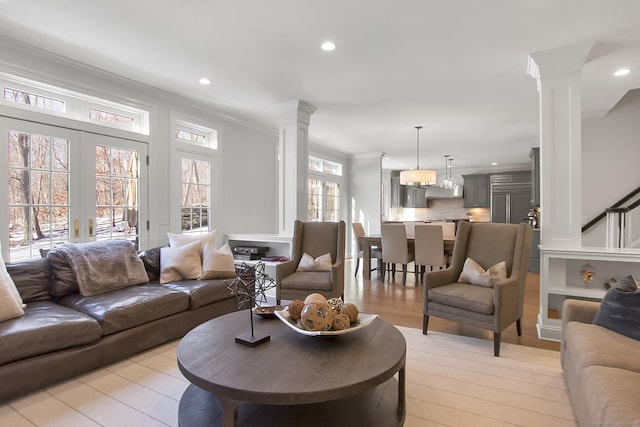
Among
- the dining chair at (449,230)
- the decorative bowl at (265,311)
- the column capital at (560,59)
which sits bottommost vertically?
the decorative bowl at (265,311)

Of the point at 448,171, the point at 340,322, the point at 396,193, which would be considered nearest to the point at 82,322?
the point at 340,322

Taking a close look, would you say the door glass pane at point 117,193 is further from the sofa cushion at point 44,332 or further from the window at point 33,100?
the sofa cushion at point 44,332

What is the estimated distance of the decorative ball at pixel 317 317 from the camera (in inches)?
73.4

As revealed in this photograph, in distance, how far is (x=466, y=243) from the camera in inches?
140

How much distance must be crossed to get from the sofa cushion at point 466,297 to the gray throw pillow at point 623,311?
32.0 inches

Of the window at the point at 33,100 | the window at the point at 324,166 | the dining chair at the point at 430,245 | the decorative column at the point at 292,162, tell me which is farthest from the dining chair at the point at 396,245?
the window at the point at 33,100

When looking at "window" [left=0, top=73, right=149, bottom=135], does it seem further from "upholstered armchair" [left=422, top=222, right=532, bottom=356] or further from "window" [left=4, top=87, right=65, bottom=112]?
"upholstered armchair" [left=422, top=222, right=532, bottom=356]

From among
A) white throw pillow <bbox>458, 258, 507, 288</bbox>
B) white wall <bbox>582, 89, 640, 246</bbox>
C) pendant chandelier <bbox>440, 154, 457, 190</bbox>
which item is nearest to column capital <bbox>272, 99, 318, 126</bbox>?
white throw pillow <bbox>458, 258, 507, 288</bbox>

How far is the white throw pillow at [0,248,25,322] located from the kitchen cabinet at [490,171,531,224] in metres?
10.1

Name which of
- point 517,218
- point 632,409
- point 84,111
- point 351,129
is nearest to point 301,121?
point 351,129

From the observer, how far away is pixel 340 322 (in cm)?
190

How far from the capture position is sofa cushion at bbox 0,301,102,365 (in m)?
2.06

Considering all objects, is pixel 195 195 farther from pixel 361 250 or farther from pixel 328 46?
pixel 361 250

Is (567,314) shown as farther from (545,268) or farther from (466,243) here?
(466,243)
